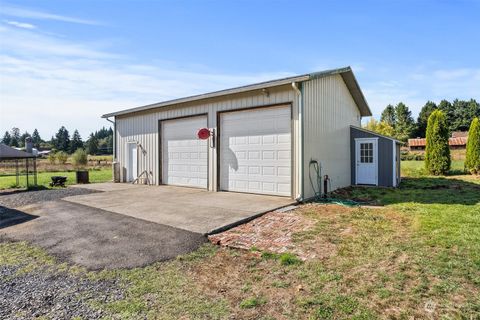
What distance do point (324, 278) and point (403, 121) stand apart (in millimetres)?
63560

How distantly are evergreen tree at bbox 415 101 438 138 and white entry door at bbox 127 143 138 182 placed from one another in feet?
193

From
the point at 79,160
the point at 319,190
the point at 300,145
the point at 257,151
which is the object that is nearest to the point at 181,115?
the point at 257,151

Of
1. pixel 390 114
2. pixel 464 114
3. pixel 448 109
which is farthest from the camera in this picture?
pixel 448 109

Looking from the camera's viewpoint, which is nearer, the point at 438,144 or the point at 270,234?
the point at 270,234

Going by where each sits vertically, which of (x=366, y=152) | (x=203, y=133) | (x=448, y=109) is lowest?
(x=366, y=152)

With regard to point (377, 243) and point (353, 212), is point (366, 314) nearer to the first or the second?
point (377, 243)

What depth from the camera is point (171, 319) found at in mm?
2529

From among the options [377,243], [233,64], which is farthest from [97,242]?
[233,64]

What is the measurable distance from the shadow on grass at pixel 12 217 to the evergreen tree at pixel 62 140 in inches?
2765

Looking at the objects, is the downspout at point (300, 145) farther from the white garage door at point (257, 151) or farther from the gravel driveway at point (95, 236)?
the gravel driveway at point (95, 236)

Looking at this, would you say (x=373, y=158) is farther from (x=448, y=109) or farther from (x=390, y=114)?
(x=448, y=109)

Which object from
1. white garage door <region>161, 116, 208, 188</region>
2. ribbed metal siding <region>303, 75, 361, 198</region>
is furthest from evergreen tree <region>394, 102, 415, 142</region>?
white garage door <region>161, 116, 208, 188</region>

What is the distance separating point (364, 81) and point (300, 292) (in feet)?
38.0

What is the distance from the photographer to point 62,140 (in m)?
72.1
